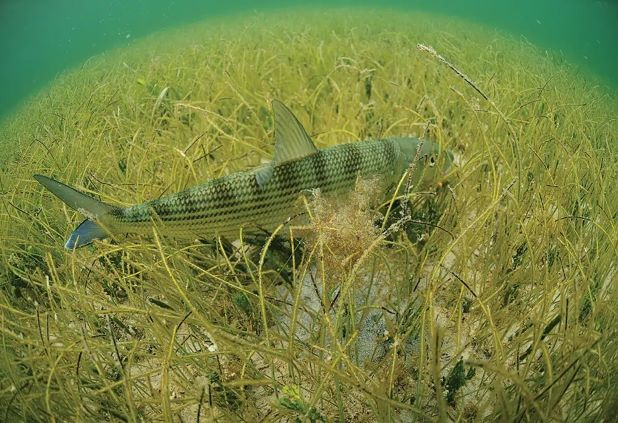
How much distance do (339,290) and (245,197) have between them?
731 mm

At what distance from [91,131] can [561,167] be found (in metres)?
4.15

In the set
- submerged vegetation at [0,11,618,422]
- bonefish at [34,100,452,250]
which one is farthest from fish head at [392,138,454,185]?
bonefish at [34,100,452,250]

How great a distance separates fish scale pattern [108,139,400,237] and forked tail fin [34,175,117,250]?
0.07 meters

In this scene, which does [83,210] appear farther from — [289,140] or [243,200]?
[289,140]

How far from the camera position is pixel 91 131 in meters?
3.82

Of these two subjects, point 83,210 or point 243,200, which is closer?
point 83,210

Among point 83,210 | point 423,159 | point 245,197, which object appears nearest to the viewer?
point 83,210

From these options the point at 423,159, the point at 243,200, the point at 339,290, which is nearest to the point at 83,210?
the point at 243,200

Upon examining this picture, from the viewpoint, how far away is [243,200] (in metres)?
2.19

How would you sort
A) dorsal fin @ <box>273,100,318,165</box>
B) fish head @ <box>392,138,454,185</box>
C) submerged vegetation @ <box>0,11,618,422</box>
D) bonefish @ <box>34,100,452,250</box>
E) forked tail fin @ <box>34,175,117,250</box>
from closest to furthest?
submerged vegetation @ <box>0,11,618,422</box>, forked tail fin @ <box>34,175,117,250</box>, bonefish @ <box>34,100,452,250</box>, dorsal fin @ <box>273,100,318,165</box>, fish head @ <box>392,138,454,185</box>

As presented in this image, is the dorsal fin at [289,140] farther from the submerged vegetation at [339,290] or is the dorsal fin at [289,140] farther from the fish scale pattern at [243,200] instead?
the submerged vegetation at [339,290]

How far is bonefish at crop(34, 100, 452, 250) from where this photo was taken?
203 cm

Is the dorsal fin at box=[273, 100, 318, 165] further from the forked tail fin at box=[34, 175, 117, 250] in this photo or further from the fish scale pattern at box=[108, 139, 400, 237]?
the forked tail fin at box=[34, 175, 117, 250]

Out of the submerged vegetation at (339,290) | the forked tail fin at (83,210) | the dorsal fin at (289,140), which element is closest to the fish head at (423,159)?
the submerged vegetation at (339,290)
